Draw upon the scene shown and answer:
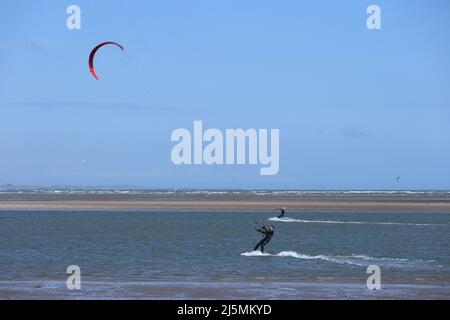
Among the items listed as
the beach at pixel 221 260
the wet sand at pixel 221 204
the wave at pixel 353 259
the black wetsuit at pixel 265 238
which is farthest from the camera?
the wet sand at pixel 221 204

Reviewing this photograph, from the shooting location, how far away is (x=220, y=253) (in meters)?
28.9

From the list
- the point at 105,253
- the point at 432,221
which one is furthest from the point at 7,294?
the point at 432,221

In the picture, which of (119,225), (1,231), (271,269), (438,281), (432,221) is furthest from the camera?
(432,221)

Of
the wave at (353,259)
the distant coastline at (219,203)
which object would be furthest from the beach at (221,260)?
the distant coastline at (219,203)

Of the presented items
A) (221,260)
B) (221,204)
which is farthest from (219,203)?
(221,260)

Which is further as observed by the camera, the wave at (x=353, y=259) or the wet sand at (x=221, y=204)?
the wet sand at (x=221, y=204)

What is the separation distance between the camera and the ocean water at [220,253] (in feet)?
72.5

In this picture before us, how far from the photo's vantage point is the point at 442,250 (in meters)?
29.8

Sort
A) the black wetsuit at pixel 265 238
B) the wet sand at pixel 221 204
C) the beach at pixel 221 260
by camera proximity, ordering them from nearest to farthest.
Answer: the beach at pixel 221 260, the black wetsuit at pixel 265 238, the wet sand at pixel 221 204

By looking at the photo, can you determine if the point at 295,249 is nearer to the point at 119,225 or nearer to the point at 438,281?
the point at 438,281

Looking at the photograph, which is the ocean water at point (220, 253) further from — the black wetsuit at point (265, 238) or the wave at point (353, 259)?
the black wetsuit at point (265, 238)

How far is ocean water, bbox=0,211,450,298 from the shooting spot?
72.5 ft
